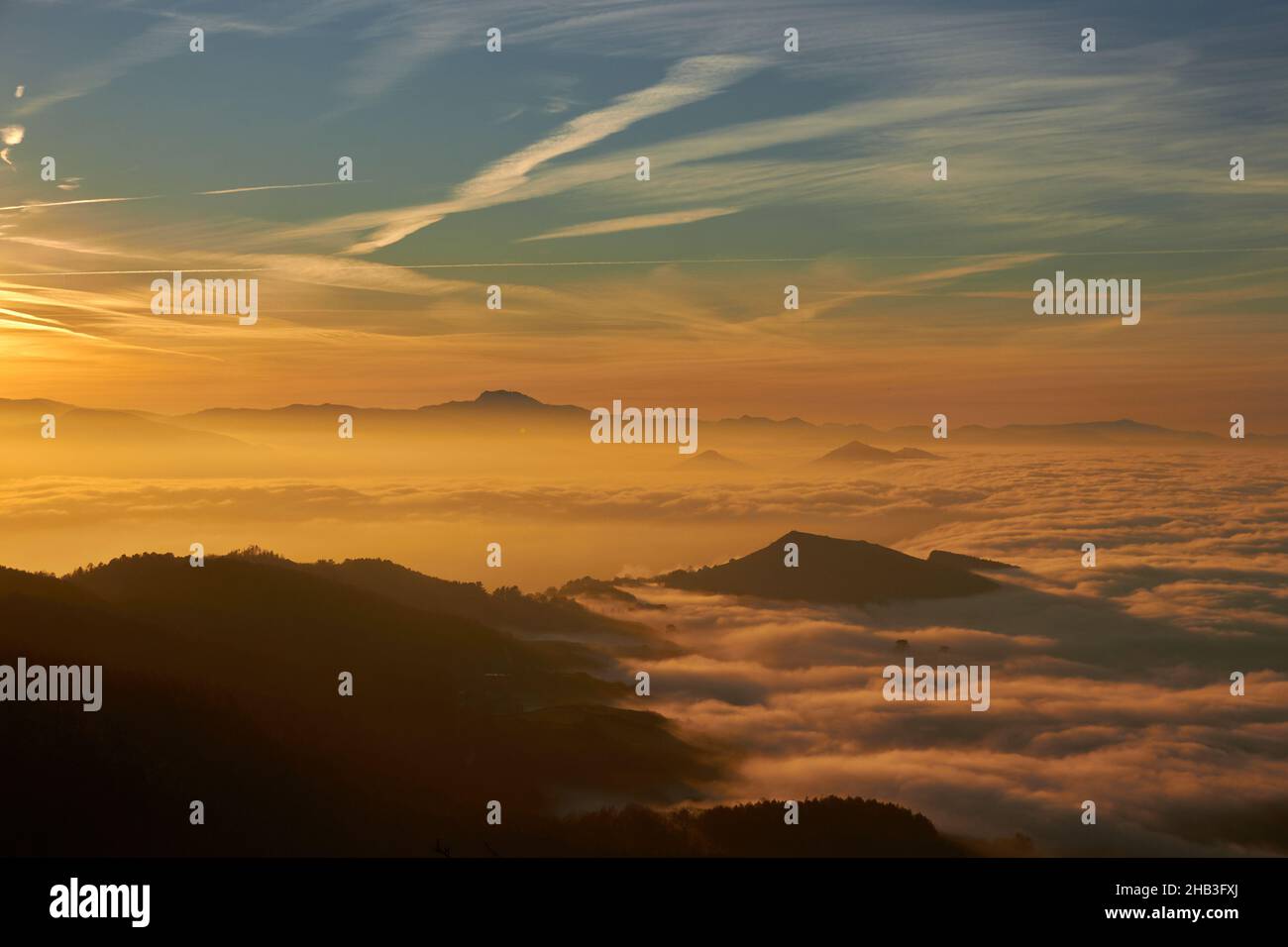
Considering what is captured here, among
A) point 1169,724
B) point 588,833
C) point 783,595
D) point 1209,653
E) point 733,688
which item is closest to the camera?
point 588,833

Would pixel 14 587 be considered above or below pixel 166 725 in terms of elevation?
above

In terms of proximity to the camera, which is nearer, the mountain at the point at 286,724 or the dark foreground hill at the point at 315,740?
the mountain at the point at 286,724

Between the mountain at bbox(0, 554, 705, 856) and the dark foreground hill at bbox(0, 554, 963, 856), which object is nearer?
the mountain at bbox(0, 554, 705, 856)

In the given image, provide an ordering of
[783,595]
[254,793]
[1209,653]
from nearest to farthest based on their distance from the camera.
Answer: [254,793] → [1209,653] → [783,595]

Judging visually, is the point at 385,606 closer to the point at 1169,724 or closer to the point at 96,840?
the point at 96,840

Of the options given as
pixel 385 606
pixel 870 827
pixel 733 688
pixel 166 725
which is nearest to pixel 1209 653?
pixel 733 688

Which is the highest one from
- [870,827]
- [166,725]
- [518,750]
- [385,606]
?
[385,606]

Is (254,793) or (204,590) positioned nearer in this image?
(254,793)

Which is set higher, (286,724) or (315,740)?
(286,724)
